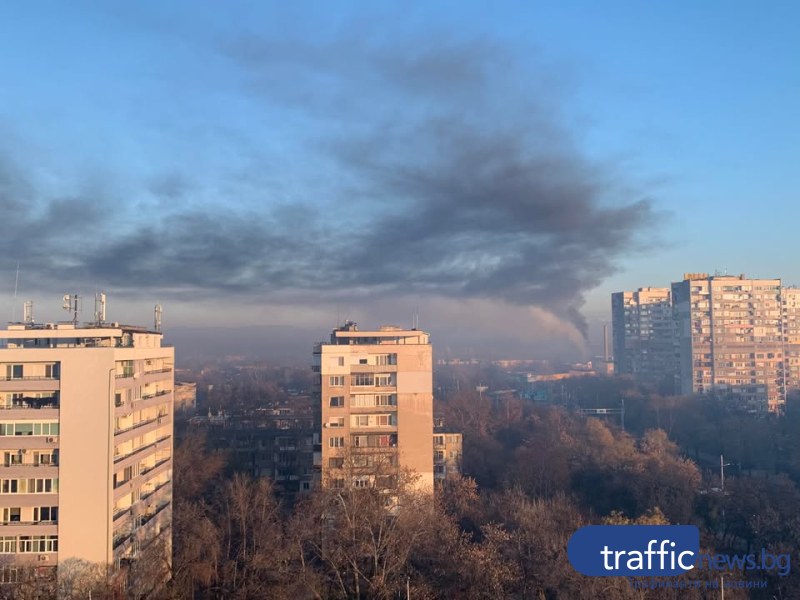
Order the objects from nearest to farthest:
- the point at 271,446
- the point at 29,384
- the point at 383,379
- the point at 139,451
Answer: the point at 29,384
the point at 139,451
the point at 383,379
the point at 271,446

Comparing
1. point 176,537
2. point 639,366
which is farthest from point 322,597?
point 639,366

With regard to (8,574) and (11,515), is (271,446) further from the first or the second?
(8,574)

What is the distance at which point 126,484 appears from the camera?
508 inches

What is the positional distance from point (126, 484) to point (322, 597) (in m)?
4.66

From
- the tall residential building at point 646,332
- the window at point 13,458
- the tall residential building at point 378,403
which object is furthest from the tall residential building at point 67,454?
the tall residential building at point 646,332

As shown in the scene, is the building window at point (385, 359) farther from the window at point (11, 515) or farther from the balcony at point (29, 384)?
the window at point (11, 515)

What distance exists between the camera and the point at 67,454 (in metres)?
12.0

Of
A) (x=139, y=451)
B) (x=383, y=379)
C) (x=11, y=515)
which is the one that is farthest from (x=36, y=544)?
(x=383, y=379)

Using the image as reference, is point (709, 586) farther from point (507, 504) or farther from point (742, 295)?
point (742, 295)

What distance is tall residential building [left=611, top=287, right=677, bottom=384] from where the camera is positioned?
5578 cm

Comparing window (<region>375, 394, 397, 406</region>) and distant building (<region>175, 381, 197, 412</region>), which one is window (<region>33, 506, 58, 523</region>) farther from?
distant building (<region>175, 381, 197, 412</region>)

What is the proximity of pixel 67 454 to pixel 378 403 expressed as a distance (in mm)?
9362

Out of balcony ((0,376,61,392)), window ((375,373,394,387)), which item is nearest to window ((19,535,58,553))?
balcony ((0,376,61,392))

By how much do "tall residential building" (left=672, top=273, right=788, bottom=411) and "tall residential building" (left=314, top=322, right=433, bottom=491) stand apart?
32.8 metres
